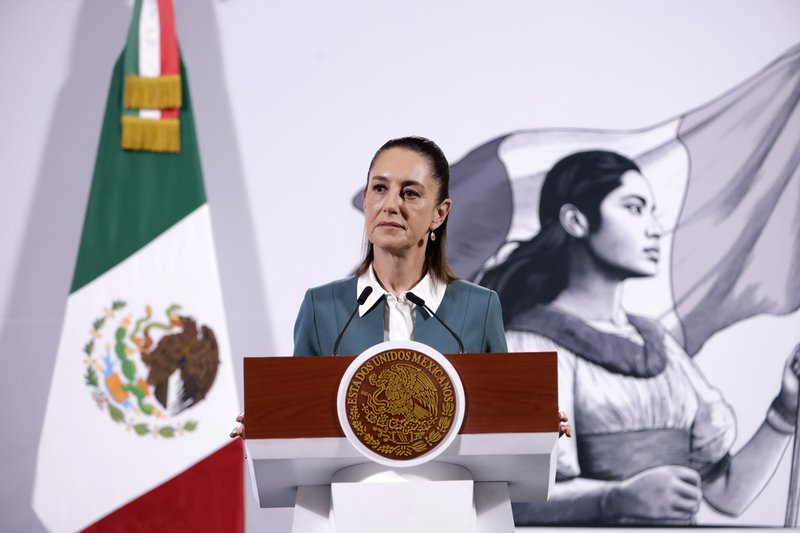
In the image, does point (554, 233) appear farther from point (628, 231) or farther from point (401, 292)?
point (401, 292)

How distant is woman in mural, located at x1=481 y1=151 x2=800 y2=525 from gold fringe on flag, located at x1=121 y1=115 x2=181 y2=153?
54.8 inches

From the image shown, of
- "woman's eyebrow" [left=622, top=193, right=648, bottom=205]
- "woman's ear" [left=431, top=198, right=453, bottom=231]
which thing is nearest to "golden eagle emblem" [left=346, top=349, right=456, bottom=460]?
"woman's ear" [left=431, top=198, right=453, bottom=231]

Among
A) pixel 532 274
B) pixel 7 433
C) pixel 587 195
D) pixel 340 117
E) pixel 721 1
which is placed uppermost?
pixel 721 1

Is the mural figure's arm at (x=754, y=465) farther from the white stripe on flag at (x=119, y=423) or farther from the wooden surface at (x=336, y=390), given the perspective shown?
the wooden surface at (x=336, y=390)

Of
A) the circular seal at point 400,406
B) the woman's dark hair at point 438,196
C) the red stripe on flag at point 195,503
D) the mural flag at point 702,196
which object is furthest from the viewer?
the mural flag at point 702,196

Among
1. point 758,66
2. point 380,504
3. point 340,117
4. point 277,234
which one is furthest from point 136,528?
point 758,66

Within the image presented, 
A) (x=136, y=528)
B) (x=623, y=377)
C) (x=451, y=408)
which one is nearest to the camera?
(x=451, y=408)

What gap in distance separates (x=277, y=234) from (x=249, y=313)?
0.34m

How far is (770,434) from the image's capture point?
359 cm

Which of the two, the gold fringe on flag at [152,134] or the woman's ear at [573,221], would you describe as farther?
the woman's ear at [573,221]

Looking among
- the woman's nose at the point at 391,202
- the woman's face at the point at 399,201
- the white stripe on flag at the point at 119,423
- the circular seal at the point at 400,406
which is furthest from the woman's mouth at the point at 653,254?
the circular seal at the point at 400,406

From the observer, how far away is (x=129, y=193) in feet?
11.7

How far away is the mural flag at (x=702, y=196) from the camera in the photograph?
11.9ft

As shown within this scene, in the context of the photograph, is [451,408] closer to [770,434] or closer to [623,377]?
[623,377]
